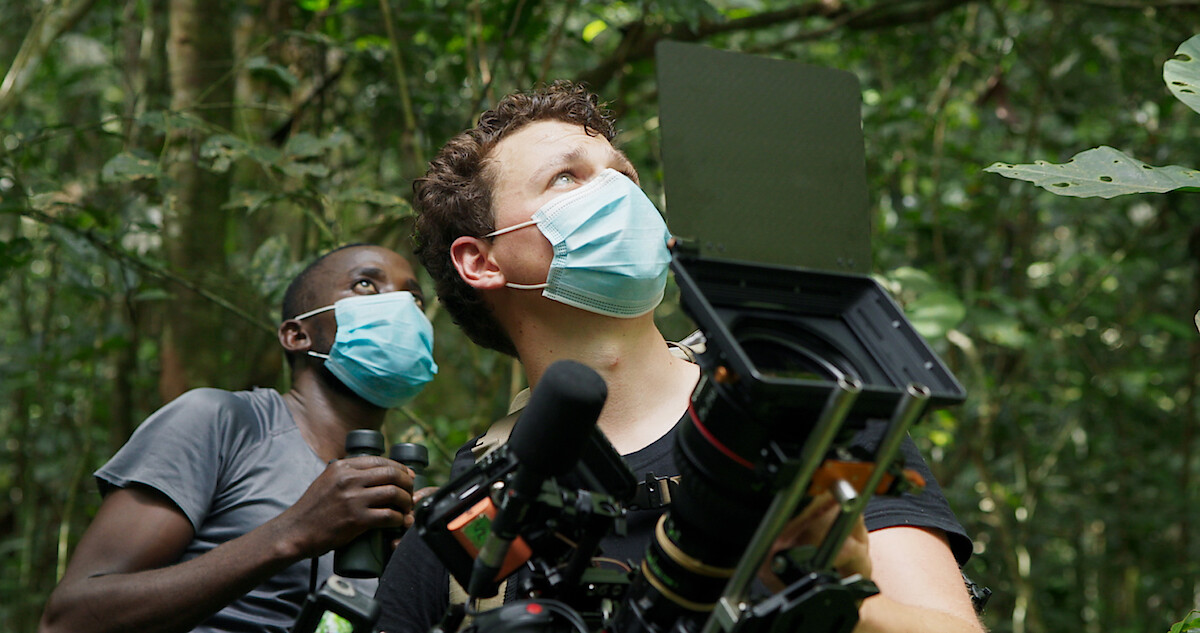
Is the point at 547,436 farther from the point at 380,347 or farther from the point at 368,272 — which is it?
the point at 368,272

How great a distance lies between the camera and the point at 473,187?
2246 mm

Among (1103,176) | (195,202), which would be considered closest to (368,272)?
(195,202)

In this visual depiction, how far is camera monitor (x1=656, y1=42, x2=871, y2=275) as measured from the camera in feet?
4.03

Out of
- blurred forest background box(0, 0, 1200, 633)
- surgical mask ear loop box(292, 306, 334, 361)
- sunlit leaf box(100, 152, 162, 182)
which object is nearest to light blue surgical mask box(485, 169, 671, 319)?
surgical mask ear loop box(292, 306, 334, 361)

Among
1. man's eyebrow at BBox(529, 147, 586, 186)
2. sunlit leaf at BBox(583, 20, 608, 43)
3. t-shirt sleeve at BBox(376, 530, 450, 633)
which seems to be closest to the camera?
t-shirt sleeve at BBox(376, 530, 450, 633)

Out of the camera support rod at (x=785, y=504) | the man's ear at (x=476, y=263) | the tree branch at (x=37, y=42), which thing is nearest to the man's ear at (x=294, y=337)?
the man's ear at (x=476, y=263)

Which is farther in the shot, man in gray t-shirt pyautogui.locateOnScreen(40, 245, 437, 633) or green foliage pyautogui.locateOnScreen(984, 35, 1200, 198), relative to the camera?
man in gray t-shirt pyautogui.locateOnScreen(40, 245, 437, 633)

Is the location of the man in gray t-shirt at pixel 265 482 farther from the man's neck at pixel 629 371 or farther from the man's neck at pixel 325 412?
the man's neck at pixel 629 371

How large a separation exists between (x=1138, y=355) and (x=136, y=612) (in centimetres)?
539

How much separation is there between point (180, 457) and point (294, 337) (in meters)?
0.64

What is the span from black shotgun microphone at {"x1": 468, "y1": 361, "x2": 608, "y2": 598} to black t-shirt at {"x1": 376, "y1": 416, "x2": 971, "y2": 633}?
416 mm

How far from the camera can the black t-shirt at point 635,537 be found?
1534mm

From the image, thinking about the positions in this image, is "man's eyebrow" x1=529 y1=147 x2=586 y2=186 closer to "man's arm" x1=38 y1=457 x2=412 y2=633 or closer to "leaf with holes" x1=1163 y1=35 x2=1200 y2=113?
"man's arm" x1=38 y1=457 x2=412 y2=633

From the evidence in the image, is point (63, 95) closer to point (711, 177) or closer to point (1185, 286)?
point (711, 177)
